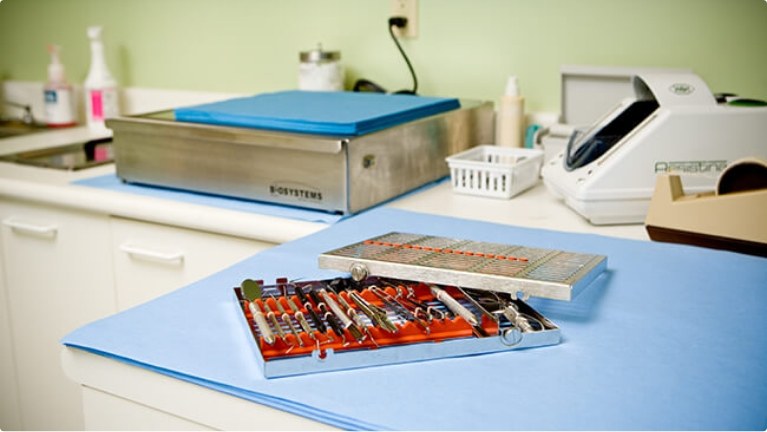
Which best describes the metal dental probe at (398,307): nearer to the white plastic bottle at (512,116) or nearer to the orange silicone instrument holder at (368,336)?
the orange silicone instrument holder at (368,336)

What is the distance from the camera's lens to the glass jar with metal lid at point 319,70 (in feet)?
5.92

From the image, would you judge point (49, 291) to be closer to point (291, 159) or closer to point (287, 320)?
point (291, 159)

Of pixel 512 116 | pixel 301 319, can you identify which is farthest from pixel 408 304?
pixel 512 116

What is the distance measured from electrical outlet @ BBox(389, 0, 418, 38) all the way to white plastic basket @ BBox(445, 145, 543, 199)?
0.41 metres

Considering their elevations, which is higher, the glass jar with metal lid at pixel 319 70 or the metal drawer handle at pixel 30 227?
the glass jar with metal lid at pixel 319 70

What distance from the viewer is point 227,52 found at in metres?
2.10

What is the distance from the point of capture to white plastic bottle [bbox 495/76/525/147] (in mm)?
1640

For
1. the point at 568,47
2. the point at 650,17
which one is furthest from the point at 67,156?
the point at 650,17

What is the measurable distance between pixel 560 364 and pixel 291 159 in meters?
0.72

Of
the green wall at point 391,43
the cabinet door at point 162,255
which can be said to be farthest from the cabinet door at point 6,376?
the green wall at point 391,43

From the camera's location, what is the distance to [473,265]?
0.92m

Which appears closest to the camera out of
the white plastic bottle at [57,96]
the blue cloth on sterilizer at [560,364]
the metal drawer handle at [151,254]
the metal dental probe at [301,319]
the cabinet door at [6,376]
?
the blue cloth on sterilizer at [560,364]

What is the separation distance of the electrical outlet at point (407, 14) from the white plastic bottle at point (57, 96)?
1.00m

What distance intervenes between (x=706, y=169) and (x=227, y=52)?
129cm
